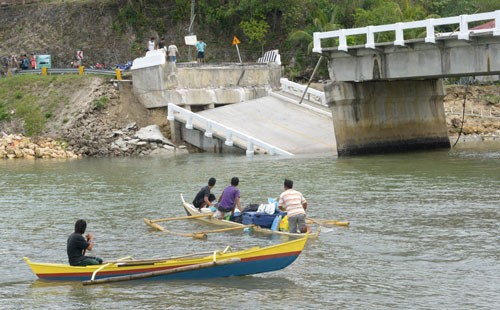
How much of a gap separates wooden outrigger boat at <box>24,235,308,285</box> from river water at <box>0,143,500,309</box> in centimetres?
21

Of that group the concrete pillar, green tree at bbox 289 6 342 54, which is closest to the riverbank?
the concrete pillar

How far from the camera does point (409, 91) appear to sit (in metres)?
44.7

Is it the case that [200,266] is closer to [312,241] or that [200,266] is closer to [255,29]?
[312,241]

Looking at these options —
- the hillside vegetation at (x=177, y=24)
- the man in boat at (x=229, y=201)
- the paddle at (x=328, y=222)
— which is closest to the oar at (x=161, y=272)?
the man in boat at (x=229, y=201)

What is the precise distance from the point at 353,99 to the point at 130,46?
2805 cm

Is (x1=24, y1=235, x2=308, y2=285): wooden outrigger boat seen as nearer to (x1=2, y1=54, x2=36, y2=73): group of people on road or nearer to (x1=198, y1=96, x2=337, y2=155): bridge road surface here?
(x1=198, y1=96, x2=337, y2=155): bridge road surface

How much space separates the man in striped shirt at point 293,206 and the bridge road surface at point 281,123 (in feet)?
75.3

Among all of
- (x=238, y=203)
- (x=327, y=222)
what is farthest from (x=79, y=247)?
(x=327, y=222)

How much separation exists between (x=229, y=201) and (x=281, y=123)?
2506cm

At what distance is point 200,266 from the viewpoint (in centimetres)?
1830

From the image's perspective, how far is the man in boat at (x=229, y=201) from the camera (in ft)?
80.8

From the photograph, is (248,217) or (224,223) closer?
(248,217)

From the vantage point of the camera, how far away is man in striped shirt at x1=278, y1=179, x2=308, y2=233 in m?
21.9

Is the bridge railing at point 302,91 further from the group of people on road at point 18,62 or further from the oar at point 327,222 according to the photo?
the oar at point 327,222
